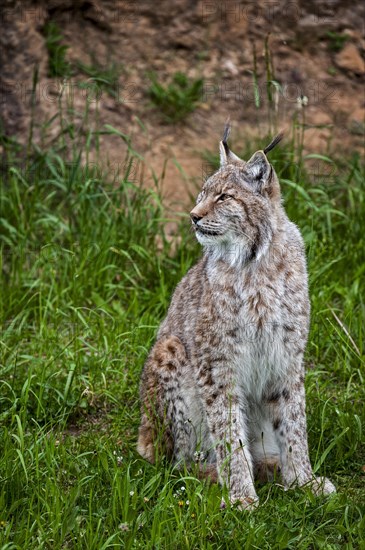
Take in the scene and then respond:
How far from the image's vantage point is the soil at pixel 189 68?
8.05 metres

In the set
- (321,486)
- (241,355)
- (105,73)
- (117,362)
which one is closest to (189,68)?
(105,73)

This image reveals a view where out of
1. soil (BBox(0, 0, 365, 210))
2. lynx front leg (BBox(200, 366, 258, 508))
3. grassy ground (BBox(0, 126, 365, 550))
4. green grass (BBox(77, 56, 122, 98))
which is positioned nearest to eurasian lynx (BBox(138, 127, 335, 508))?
lynx front leg (BBox(200, 366, 258, 508))

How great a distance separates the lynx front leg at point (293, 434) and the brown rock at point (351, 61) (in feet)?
14.0

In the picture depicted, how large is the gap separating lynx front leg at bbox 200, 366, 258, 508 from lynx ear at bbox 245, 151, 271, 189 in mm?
969

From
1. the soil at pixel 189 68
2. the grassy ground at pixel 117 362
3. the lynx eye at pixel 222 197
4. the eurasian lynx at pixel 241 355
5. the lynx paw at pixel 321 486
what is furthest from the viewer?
the soil at pixel 189 68

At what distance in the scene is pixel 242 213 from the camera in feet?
16.7

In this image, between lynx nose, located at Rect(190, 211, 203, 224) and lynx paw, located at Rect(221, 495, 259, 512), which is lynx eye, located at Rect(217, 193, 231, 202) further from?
lynx paw, located at Rect(221, 495, 259, 512)

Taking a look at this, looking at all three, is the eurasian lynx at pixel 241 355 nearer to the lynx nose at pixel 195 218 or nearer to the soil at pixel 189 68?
the lynx nose at pixel 195 218

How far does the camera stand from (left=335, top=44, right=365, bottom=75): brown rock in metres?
8.68

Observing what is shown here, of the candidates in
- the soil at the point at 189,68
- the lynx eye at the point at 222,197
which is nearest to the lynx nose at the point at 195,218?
the lynx eye at the point at 222,197

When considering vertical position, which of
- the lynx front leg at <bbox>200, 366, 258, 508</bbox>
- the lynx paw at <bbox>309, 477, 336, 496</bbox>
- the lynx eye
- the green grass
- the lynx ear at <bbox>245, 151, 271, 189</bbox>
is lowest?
the lynx paw at <bbox>309, 477, 336, 496</bbox>

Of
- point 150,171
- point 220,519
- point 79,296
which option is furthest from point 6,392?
point 150,171

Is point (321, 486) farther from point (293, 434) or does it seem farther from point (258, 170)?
point (258, 170)

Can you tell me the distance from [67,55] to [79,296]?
2.64m
